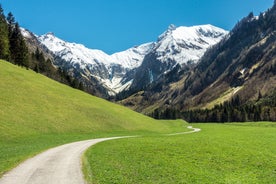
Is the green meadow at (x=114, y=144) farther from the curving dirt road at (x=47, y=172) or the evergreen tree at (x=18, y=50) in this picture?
the evergreen tree at (x=18, y=50)

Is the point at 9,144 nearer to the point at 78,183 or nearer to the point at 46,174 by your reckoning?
the point at 46,174

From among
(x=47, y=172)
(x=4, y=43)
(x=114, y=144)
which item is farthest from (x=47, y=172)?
(x=4, y=43)

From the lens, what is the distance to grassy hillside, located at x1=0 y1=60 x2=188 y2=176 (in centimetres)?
5229

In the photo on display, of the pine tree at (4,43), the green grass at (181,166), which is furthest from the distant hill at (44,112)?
the green grass at (181,166)

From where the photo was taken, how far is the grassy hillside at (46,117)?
5229cm

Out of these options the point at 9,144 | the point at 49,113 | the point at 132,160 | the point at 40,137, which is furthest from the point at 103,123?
the point at 132,160

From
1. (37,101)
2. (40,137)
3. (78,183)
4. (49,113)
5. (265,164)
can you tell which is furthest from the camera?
(37,101)

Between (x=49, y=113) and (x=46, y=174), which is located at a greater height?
(x=49, y=113)

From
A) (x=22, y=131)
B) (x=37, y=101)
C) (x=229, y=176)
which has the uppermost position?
(x=37, y=101)

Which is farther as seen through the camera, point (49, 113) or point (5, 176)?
point (49, 113)

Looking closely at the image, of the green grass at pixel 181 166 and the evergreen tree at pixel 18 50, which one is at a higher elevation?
the evergreen tree at pixel 18 50

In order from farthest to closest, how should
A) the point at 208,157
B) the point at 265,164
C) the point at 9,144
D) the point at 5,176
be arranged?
the point at 9,144 < the point at 208,157 < the point at 265,164 < the point at 5,176

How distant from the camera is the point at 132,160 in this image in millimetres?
28906

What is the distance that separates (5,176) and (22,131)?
33481 millimetres
